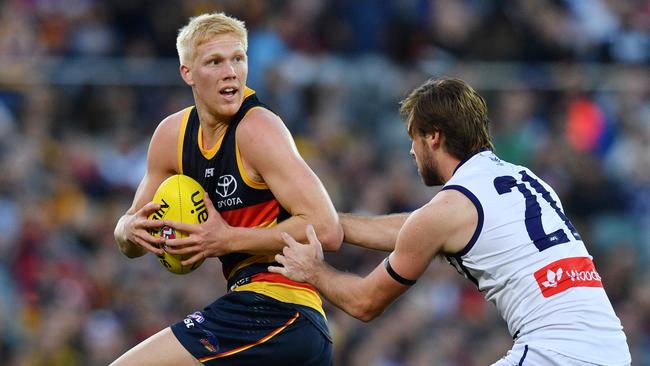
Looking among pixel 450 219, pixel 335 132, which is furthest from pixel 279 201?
pixel 335 132

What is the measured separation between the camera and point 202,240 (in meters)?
5.94

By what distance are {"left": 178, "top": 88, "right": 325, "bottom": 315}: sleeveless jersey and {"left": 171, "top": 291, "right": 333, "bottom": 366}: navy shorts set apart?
0.08 meters

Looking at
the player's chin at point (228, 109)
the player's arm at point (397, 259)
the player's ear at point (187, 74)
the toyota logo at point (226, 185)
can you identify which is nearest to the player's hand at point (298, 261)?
the player's arm at point (397, 259)

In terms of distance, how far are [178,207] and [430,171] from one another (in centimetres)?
129

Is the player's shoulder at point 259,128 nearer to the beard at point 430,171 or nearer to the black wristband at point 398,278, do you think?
the beard at point 430,171

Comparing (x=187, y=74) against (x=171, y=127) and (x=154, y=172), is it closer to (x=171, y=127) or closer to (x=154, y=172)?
(x=171, y=127)

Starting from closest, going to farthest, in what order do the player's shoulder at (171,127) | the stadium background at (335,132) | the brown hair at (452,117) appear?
1. the brown hair at (452,117)
2. the player's shoulder at (171,127)
3. the stadium background at (335,132)

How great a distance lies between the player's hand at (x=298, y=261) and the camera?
19.3 ft

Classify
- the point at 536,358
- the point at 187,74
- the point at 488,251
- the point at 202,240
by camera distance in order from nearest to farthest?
the point at 536,358 < the point at 488,251 < the point at 202,240 < the point at 187,74

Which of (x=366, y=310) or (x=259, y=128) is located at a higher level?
(x=259, y=128)

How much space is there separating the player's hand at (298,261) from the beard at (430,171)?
66 centimetres

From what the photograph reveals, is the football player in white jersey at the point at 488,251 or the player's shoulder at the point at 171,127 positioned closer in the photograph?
the football player in white jersey at the point at 488,251

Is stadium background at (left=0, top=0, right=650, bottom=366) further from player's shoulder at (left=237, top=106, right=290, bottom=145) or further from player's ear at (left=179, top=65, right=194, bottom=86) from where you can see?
player's shoulder at (left=237, top=106, right=290, bottom=145)

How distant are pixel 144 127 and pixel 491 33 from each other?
401 centimetres
